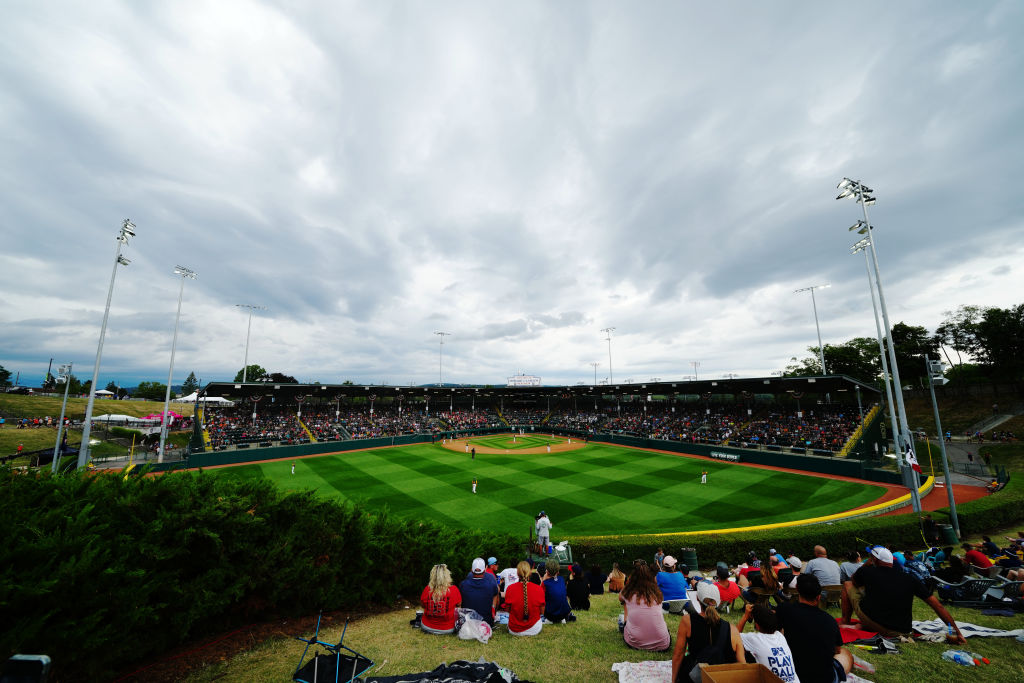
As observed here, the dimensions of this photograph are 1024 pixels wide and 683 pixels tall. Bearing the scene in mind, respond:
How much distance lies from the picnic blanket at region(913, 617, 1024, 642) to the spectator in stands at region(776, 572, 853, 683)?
2558 millimetres

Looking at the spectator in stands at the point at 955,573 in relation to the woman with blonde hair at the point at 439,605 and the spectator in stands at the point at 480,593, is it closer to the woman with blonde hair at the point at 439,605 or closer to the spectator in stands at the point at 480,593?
the spectator in stands at the point at 480,593

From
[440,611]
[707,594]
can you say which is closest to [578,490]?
Result: [440,611]

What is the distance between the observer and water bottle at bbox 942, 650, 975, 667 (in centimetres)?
488

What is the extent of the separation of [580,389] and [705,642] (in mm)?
61654

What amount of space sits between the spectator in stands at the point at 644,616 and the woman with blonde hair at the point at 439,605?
2.75 meters

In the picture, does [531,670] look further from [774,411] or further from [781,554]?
[774,411]

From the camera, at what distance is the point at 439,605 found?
6121mm

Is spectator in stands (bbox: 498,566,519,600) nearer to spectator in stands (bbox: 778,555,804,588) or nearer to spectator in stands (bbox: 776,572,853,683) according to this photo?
spectator in stands (bbox: 776,572,853,683)

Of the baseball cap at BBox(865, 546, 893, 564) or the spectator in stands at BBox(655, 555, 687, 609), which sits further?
the spectator in stands at BBox(655, 555, 687, 609)

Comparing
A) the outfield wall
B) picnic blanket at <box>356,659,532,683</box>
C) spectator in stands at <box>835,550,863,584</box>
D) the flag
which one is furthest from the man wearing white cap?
the outfield wall

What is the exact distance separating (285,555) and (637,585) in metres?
5.51

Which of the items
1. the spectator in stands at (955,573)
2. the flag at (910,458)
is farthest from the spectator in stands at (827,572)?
the flag at (910,458)

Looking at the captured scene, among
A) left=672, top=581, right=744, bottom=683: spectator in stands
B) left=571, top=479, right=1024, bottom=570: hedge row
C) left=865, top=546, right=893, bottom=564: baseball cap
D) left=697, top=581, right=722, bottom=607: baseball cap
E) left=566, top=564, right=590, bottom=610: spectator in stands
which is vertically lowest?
left=571, top=479, right=1024, bottom=570: hedge row

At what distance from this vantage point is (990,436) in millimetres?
42562
